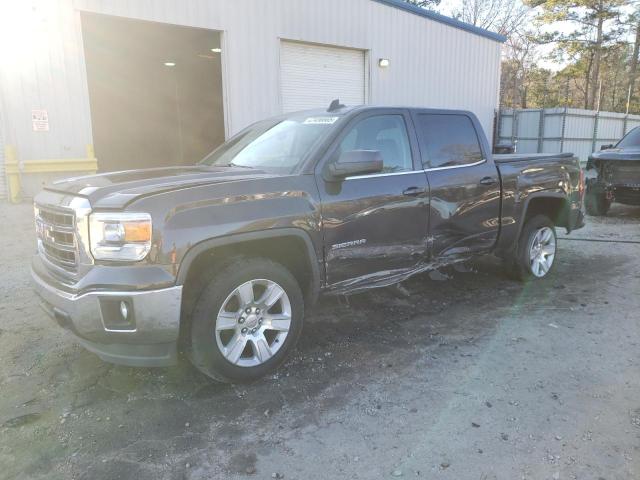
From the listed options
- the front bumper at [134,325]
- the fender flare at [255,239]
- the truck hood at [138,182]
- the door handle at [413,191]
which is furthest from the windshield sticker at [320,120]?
the front bumper at [134,325]

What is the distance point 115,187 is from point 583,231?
8.09m

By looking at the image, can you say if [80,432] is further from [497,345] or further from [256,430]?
[497,345]

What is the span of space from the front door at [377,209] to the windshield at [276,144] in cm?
24

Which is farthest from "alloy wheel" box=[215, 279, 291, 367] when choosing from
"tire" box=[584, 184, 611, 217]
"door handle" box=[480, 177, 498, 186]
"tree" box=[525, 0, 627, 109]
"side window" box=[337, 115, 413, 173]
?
"tree" box=[525, 0, 627, 109]

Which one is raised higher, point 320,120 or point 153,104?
point 153,104

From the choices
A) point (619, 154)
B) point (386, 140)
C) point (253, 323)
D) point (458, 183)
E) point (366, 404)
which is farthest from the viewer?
point (619, 154)

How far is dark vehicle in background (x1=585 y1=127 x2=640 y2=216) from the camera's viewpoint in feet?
30.0

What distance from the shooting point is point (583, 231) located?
8.66 m

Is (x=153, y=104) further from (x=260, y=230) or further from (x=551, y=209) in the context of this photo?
(x=260, y=230)

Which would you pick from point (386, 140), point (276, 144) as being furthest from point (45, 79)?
point (386, 140)

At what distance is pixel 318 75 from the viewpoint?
42.5ft

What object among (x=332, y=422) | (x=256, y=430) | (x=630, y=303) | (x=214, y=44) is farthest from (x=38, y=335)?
(x=214, y=44)

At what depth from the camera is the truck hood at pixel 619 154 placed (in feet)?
29.7

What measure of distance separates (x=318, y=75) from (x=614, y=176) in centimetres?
734
